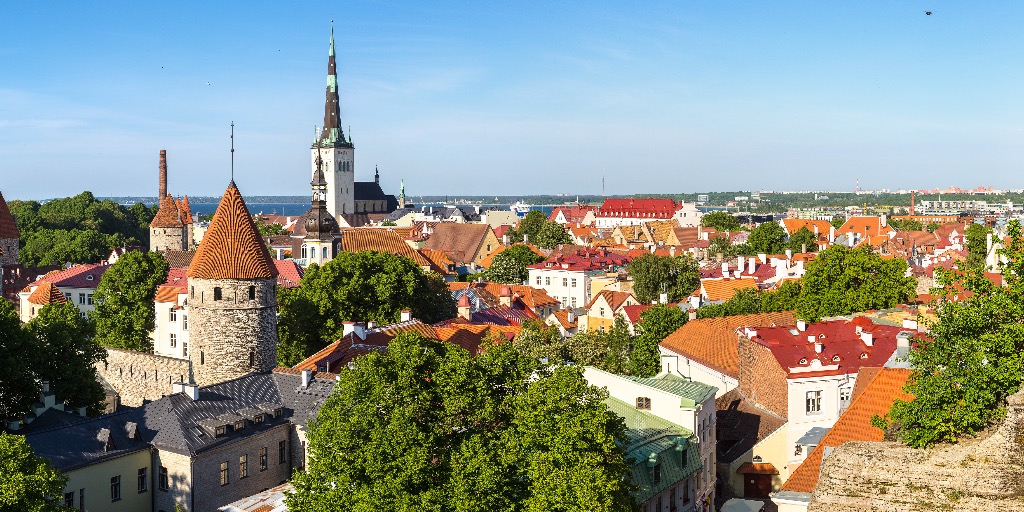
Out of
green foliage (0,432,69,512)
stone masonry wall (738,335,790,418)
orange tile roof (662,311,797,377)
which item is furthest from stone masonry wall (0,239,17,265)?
green foliage (0,432,69,512)

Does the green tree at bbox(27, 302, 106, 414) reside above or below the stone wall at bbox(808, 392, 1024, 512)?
below

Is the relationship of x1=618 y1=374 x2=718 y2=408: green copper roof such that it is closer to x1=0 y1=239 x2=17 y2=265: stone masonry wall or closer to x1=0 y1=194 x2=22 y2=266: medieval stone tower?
x1=0 y1=194 x2=22 y2=266: medieval stone tower

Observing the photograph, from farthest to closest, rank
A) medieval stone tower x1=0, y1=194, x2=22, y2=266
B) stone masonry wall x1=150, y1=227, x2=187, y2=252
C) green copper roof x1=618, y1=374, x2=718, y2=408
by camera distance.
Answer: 1. stone masonry wall x1=150, y1=227, x2=187, y2=252
2. medieval stone tower x1=0, y1=194, x2=22, y2=266
3. green copper roof x1=618, y1=374, x2=718, y2=408

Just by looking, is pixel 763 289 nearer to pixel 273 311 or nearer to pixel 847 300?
Result: pixel 847 300

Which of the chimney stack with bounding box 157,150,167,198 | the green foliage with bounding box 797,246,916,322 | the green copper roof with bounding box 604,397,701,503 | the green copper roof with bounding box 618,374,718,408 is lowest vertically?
the green copper roof with bounding box 604,397,701,503

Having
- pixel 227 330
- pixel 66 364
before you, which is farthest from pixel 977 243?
pixel 66 364

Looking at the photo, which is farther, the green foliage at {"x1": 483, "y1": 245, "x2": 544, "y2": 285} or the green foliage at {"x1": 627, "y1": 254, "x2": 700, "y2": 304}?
the green foliage at {"x1": 483, "y1": 245, "x2": 544, "y2": 285}

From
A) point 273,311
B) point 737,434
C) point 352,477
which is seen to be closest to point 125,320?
point 273,311

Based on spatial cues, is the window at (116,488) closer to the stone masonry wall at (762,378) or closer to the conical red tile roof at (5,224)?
the stone masonry wall at (762,378)
